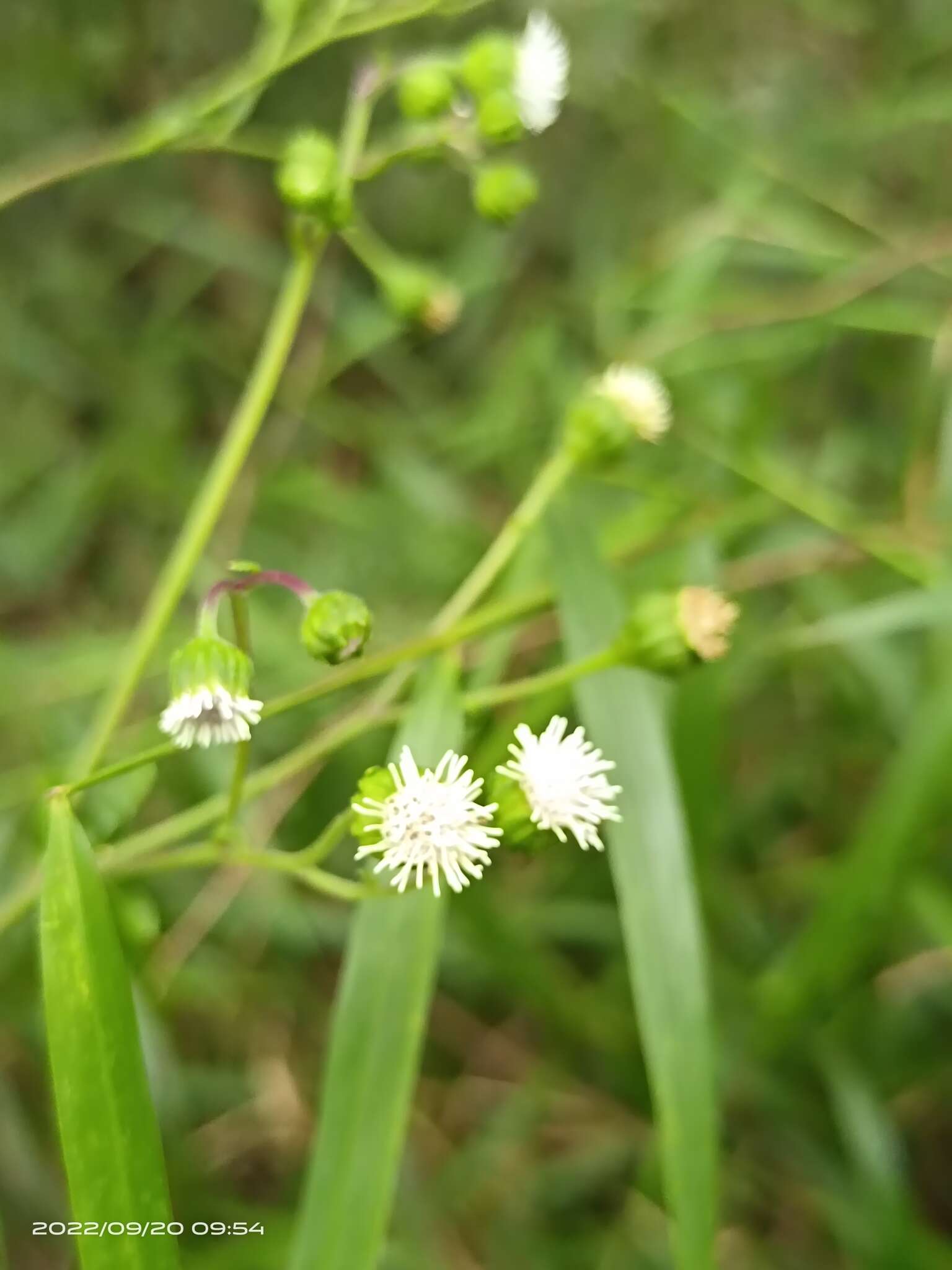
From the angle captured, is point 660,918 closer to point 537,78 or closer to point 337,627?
point 337,627

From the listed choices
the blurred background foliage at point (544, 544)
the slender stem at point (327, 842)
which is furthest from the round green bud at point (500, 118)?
the slender stem at point (327, 842)

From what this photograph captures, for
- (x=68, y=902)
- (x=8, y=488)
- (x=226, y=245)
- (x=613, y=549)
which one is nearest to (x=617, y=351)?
(x=613, y=549)

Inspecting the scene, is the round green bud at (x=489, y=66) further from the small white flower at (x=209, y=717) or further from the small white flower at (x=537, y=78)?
the small white flower at (x=209, y=717)

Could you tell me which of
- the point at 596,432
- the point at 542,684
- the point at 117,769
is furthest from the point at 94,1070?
the point at 596,432

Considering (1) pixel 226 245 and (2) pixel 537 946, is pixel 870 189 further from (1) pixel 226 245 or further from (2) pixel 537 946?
(2) pixel 537 946

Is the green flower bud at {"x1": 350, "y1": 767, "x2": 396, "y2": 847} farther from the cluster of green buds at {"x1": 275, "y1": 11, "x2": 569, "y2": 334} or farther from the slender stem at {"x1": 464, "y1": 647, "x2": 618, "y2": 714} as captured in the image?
the cluster of green buds at {"x1": 275, "y1": 11, "x2": 569, "y2": 334}
